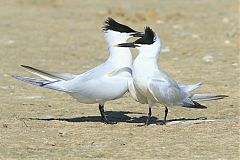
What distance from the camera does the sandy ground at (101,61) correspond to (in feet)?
18.2

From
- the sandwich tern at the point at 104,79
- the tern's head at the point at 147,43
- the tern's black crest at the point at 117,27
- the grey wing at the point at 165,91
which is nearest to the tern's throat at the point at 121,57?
the sandwich tern at the point at 104,79

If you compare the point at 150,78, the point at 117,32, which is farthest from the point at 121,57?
the point at 150,78

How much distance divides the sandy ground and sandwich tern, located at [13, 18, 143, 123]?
250 millimetres

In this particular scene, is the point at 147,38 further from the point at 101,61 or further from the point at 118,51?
the point at 101,61

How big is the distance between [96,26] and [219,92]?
→ 5.36 meters

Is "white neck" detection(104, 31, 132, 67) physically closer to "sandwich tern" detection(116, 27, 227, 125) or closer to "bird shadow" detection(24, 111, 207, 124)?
"sandwich tern" detection(116, 27, 227, 125)

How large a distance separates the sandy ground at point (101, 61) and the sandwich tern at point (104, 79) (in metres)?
0.25

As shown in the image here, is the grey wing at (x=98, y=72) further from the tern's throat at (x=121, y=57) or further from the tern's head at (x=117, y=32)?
the tern's head at (x=117, y=32)

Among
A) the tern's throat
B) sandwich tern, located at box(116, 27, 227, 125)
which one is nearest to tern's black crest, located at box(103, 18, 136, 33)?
the tern's throat

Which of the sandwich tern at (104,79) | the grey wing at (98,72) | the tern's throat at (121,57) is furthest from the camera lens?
the tern's throat at (121,57)

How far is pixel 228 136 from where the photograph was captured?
5852 millimetres

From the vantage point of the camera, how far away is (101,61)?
10219 mm

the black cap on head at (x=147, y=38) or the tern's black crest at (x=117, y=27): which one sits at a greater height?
the black cap on head at (x=147, y=38)

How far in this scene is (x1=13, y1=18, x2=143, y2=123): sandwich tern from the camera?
6398 millimetres
